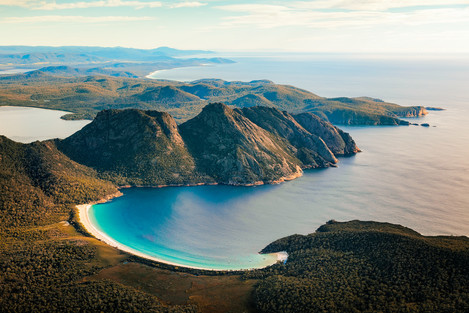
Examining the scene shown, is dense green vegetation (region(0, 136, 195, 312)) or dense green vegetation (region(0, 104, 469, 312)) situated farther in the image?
dense green vegetation (region(0, 136, 195, 312))

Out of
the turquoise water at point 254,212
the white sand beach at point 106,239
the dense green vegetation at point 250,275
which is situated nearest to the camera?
the dense green vegetation at point 250,275

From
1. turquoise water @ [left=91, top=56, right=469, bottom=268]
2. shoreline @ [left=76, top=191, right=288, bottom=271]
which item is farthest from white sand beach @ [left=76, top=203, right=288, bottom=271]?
turquoise water @ [left=91, top=56, right=469, bottom=268]

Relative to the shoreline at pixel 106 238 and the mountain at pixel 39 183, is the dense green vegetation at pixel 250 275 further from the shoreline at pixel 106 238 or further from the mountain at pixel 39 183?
the shoreline at pixel 106 238

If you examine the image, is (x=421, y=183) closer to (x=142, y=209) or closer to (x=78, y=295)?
(x=142, y=209)

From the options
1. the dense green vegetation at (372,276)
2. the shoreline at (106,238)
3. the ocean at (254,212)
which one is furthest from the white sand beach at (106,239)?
the dense green vegetation at (372,276)

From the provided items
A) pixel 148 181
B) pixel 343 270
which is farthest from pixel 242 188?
pixel 343 270

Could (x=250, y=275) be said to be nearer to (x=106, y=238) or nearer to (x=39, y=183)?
(x=106, y=238)

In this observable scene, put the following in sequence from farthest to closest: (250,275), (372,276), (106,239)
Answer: (106,239) < (250,275) < (372,276)

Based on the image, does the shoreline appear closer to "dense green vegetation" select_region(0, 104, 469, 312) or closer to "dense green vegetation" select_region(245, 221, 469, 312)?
"dense green vegetation" select_region(0, 104, 469, 312)

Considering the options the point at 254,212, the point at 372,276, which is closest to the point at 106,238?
the point at 254,212

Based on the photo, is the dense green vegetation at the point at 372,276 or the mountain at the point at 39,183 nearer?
the dense green vegetation at the point at 372,276
